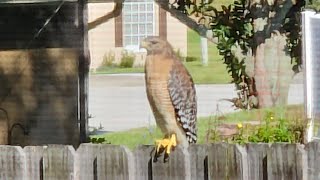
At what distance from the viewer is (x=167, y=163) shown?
7.19 ft

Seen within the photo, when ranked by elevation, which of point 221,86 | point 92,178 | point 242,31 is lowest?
point 92,178

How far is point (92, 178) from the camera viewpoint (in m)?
2.25

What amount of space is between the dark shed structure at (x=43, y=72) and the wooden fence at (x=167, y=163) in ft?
2.24

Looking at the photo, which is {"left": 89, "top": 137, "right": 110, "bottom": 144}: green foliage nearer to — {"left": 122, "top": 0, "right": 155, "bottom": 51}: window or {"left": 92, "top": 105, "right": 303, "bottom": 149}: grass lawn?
{"left": 92, "top": 105, "right": 303, "bottom": 149}: grass lawn

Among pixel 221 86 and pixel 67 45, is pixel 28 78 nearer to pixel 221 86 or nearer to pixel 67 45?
pixel 67 45

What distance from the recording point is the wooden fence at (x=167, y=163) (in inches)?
83.4

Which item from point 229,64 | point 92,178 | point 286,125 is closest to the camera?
point 92,178

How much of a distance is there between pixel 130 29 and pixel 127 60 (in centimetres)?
12

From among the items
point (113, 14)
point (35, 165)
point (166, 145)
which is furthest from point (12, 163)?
point (113, 14)

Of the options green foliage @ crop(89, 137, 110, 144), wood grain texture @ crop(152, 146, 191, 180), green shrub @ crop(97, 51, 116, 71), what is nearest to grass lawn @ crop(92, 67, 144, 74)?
green shrub @ crop(97, 51, 116, 71)

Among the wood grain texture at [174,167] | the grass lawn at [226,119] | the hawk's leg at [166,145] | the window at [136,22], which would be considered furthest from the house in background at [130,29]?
the wood grain texture at [174,167]

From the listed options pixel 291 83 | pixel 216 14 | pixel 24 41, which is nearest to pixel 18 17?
pixel 24 41

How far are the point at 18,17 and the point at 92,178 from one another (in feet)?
3.51

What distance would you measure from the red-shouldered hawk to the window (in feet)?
0.43
